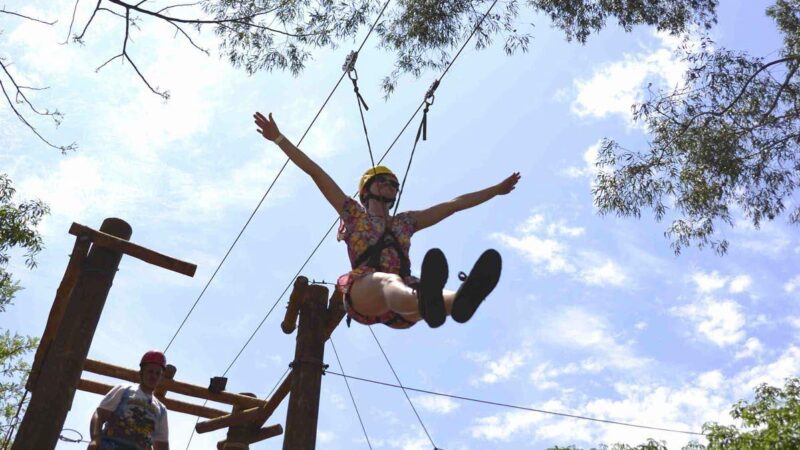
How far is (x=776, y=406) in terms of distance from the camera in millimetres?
16281

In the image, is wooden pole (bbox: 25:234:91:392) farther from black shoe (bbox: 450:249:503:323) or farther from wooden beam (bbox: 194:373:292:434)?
black shoe (bbox: 450:249:503:323)

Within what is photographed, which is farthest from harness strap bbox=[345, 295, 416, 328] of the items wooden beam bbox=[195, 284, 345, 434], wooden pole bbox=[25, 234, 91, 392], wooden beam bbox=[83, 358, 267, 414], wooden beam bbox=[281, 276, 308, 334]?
wooden beam bbox=[83, 358, 267, 414]

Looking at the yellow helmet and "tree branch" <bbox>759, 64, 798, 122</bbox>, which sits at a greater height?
"tree branch" <bbox>759, 64, 798, 122</bbox>

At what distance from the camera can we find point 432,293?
13.4 feet

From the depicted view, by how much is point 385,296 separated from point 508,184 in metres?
1.88

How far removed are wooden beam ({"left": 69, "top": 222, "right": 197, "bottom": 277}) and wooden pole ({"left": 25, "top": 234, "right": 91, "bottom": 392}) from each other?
2.2 inches

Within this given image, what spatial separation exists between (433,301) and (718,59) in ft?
30.4

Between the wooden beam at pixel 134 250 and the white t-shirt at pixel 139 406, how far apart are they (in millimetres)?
1077

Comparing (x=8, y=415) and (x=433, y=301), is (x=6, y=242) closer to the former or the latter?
(x=8, y=415)

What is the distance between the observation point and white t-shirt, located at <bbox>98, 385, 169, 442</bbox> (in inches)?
205

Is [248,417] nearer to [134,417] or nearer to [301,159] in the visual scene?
[134,417]

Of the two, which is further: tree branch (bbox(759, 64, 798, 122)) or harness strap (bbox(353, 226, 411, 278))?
tree branch (bbox(759, 64, 798, 122))

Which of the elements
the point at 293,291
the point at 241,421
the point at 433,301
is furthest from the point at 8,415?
the point at 433,301

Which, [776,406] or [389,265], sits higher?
[776,406]
